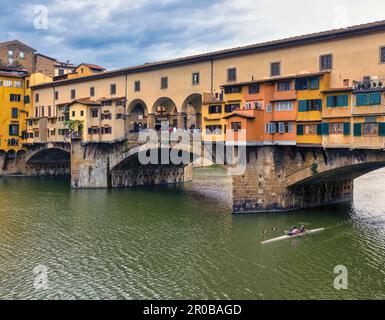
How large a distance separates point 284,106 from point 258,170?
6.88 metres

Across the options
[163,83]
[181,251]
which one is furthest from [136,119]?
[181,251]

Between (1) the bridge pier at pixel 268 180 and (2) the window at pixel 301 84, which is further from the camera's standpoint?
(1) the bridge pier at pixel 268 180

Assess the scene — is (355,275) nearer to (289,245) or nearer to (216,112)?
(289,245)

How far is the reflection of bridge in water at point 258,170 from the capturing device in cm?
4056

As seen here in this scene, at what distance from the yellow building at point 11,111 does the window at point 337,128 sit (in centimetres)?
6516

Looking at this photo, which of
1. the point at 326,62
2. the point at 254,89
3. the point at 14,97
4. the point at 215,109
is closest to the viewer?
the point at 326,62

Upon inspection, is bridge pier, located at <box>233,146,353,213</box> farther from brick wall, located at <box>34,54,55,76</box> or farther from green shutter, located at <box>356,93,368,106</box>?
brick wall, located at <box>34,54,55,76</box>

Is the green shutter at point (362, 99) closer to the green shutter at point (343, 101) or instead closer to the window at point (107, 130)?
the green shutter at point (343, 101)

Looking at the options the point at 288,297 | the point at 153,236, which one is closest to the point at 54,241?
the point at 153,236

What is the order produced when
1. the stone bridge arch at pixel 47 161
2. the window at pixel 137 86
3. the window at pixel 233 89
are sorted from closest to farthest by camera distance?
1. the window at pixel 233 89
2. the window at pixel 137 86
3. the stone bridge arch at pixel 47 161

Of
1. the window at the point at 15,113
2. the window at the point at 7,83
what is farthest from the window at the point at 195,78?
the window at the point at 7,83

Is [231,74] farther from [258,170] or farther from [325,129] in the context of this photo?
[325,129]

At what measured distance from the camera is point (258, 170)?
141 feet
